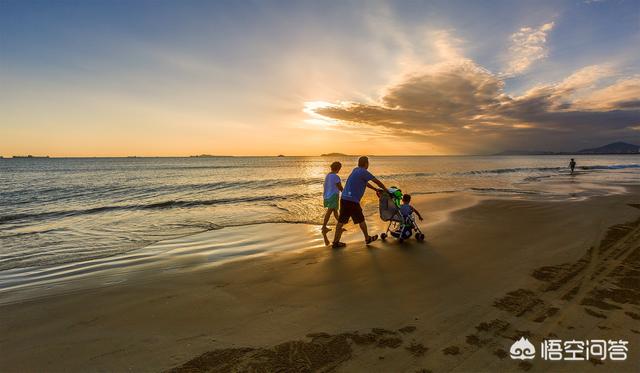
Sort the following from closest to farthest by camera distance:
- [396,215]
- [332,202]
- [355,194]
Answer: [355,194] → [396,215] → [332,202]

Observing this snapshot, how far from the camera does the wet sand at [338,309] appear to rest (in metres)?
3.42

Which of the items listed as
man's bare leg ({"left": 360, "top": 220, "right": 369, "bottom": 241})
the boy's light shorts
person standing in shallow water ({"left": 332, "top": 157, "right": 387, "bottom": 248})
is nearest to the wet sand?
man's bare leg ({"left": 360, "top": 220, "right": 369, "bottom": 241})

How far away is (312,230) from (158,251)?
188 inches

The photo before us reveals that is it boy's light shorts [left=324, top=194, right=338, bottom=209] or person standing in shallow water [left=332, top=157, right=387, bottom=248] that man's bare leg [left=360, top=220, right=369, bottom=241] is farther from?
boy's light shorts [left=324, top=194, right=338, bottom=209]

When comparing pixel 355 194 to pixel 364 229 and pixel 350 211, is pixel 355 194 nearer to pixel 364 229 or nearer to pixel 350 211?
pixel 350 211

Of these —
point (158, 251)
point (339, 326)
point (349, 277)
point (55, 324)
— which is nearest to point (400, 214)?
point (349, 277)

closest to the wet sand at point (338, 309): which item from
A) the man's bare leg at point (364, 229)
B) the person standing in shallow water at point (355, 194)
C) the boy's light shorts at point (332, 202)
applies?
the man's bare leg at point (364, 229)

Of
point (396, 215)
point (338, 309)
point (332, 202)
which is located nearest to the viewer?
point (338, 309)

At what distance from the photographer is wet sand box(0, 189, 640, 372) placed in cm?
342

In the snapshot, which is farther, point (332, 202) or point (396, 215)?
point (332, 202)

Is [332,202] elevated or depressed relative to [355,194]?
depressed

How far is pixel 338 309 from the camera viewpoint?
4.54 metres

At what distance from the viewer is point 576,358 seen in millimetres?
3297

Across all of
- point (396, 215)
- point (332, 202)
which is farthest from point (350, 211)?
point (332, 202)
